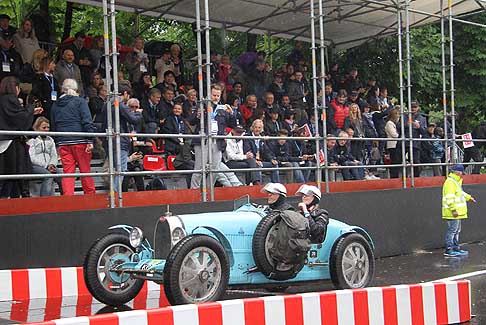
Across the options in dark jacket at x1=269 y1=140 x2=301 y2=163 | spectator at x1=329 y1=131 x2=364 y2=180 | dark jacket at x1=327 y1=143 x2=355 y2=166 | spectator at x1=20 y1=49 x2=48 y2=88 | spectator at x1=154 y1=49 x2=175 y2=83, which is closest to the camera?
spectator at x1=20 y1=49 x2=48 y2=88

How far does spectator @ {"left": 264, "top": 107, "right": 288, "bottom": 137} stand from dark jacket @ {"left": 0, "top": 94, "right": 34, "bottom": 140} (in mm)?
5765

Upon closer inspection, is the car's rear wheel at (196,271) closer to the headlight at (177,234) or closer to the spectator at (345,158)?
the headlight at (177,234)

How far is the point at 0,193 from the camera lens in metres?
10.8

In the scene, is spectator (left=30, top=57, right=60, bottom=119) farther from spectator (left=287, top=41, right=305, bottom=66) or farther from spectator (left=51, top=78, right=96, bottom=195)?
spectator (left=287, top=41, right=305, bottom=66)

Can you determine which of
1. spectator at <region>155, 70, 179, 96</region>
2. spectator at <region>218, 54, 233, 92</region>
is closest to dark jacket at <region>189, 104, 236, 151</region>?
spectator at <region>155, 70, 179, 96</region>

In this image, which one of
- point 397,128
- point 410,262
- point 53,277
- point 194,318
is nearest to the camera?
point 194,318

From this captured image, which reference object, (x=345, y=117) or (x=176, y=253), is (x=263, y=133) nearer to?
(x=345, y=117)

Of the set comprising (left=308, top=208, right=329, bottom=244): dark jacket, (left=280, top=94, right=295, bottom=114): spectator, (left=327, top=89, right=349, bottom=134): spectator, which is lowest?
(left=308, top=208, right=329, bottom=244): dark jacket

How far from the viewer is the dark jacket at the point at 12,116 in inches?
431

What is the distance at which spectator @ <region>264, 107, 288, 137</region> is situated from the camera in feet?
51.6

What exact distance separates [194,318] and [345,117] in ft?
37.1

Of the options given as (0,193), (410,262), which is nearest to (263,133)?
(410,262)

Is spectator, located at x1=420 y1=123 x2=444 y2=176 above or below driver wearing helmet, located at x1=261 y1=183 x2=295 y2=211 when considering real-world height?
above

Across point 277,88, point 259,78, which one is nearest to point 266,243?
point 277,88
